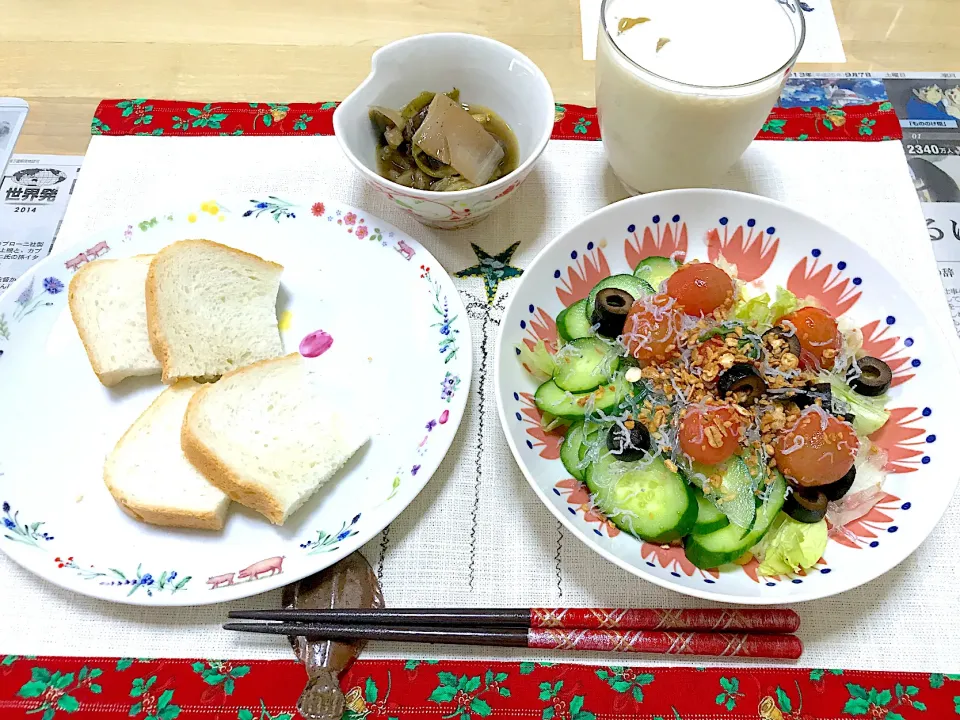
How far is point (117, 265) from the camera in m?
1.51

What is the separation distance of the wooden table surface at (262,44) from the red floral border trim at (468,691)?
1.52m

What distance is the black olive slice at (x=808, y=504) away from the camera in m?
1.13

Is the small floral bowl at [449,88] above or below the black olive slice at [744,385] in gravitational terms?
above

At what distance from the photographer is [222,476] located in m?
1.22

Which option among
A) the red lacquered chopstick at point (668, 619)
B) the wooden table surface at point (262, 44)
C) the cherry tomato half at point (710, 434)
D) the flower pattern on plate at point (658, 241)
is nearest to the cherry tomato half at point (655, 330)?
the cherry tomato half at point (710, 434)

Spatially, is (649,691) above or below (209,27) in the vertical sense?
below

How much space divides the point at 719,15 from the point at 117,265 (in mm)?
1492

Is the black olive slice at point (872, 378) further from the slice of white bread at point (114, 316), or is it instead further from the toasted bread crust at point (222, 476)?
the slice of white bread at point (114, 316)

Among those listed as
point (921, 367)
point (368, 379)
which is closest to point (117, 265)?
point (368, 379)

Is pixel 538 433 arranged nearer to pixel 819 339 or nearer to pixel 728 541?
pixel 728 541

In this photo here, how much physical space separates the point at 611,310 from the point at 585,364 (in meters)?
0.12

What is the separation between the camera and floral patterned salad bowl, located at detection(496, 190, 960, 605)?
1.12 m

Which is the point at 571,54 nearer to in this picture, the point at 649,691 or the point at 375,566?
the point at 375,566

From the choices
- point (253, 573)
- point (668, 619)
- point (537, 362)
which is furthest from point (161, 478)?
point (668, 619)
